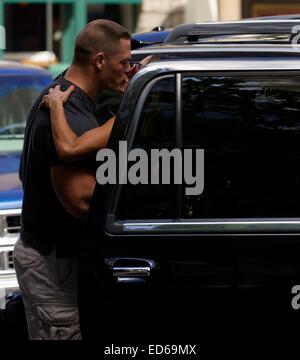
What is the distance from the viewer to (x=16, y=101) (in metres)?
6.97

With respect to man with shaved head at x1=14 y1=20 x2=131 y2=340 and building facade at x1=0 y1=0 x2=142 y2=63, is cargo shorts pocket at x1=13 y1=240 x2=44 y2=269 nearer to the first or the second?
man with shaved head at x1=14 y1=20 x2=131 y2=340

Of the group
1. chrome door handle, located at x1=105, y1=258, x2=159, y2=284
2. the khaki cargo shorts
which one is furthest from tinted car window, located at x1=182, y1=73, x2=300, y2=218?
the khaki cargo shorts

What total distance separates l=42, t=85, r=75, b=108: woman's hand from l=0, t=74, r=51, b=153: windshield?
10.0 feet

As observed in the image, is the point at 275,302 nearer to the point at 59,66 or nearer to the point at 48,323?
the point at 48,323

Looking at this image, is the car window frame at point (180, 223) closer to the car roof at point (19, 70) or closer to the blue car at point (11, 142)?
the blue car at point (11, 142)

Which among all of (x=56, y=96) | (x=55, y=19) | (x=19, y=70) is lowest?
(x=55, y=19)

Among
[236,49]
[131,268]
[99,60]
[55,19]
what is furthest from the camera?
[55,19]

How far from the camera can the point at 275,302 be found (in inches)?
127

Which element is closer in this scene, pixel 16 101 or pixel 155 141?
pixel 155 141

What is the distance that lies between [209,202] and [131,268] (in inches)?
14.3

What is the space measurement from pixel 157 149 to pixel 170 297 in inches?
20.8

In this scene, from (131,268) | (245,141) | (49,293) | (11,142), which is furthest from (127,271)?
(11,142)

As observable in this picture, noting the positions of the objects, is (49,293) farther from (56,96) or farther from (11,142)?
(11,142)
